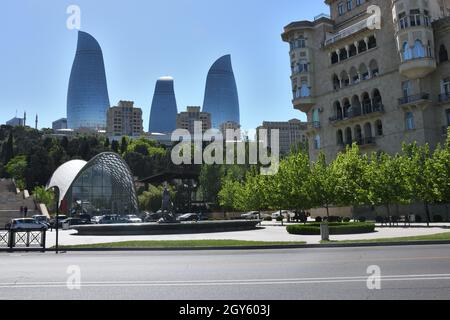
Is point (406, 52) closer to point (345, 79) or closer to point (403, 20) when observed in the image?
point (403, 20)

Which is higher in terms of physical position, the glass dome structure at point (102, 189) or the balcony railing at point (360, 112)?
Result: the balcony railing at point (360, 112)

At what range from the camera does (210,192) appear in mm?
90875

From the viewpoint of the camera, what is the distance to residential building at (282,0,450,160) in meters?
55.6

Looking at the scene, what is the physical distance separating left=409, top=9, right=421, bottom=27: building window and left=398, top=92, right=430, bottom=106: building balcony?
349 inches

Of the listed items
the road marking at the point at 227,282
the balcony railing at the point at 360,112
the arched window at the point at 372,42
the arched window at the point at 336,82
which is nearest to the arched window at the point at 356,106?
the balcony railing at the point at 360,112

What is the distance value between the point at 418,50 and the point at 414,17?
4.30 m

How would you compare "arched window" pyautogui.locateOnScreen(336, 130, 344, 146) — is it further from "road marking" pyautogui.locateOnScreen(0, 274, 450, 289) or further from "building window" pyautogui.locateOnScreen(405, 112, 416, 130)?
"road marking" pyautogui.locateOnScreen(0, 274, 450, 289)

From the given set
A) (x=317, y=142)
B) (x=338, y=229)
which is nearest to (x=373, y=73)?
(x=317, y=142)

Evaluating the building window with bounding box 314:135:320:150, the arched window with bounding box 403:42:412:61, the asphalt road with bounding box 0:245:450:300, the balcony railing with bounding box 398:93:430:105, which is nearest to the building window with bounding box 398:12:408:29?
the arched window with bounding box 403:42:412:61

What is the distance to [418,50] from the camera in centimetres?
5506

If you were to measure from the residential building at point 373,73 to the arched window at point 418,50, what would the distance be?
0.02 metres

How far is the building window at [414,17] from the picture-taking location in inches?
2178

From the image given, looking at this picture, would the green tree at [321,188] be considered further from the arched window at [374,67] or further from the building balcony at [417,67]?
the arched window at [374,67]
